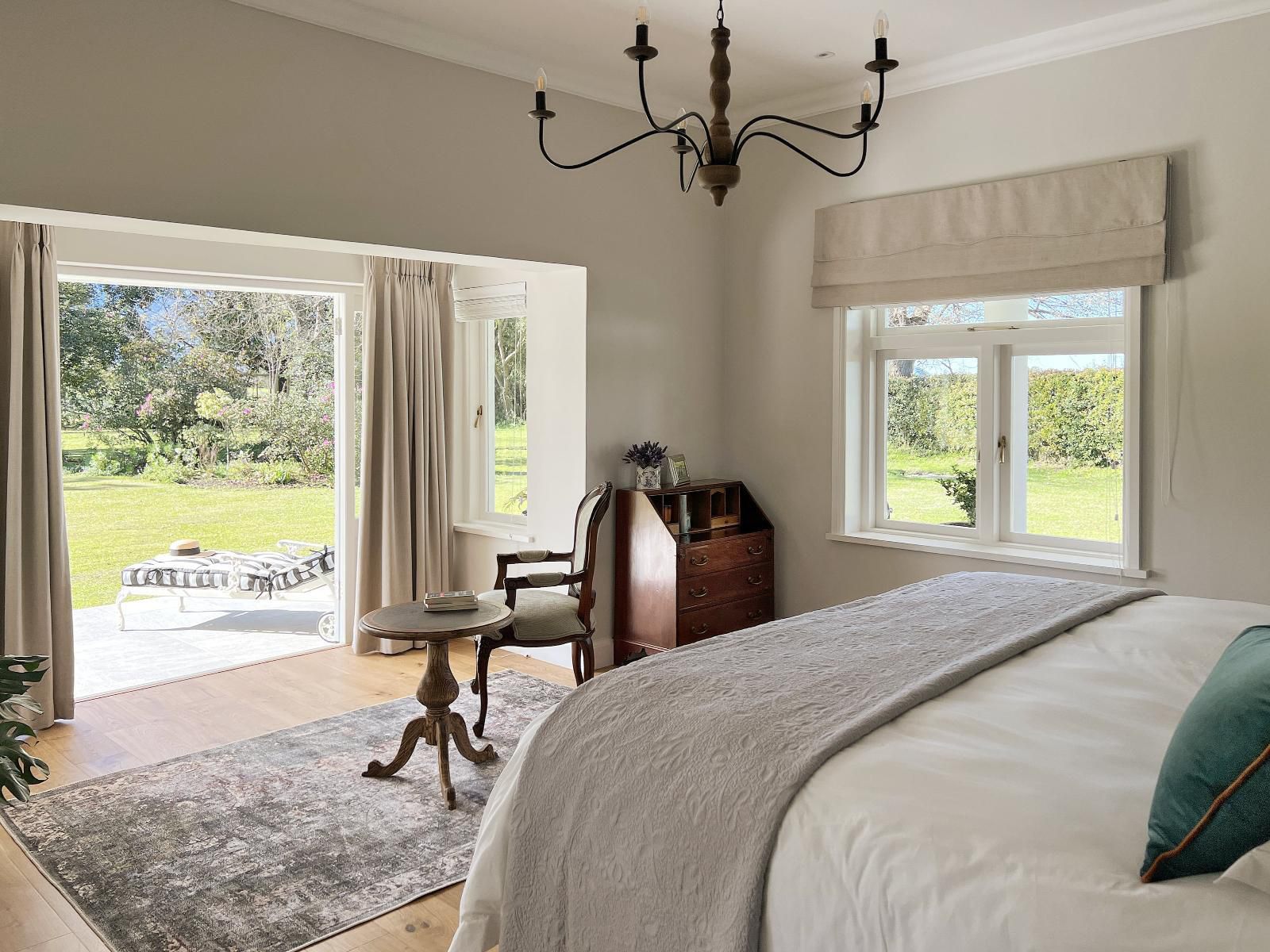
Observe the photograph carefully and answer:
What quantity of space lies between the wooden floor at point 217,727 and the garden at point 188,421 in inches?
104

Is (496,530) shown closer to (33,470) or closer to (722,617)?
(722,617)

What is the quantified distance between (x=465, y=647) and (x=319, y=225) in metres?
2.66

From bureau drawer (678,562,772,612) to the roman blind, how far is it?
5.84 feet

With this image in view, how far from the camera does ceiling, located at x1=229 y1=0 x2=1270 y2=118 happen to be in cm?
362

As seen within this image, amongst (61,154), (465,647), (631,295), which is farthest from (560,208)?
(465,647)

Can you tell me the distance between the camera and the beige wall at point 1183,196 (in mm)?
3520

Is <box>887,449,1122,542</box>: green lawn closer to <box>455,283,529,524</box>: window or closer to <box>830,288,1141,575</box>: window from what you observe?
<box>830,288,1141,575</box>: window

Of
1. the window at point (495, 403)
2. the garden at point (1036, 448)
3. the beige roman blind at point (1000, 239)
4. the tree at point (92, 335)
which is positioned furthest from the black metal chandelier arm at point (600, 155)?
the tree at point (92, 335)

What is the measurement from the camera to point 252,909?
8.39 ft

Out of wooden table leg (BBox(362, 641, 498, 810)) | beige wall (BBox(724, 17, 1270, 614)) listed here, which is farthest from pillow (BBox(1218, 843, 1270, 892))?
beige wall (BBox(724, 17, 1270, 614))

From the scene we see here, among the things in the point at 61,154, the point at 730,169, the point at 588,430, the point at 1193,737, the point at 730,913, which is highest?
the point at 61,154

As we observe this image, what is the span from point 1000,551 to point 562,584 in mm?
1996

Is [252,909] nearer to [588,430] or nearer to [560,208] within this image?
[588,430]

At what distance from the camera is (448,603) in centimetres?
349
